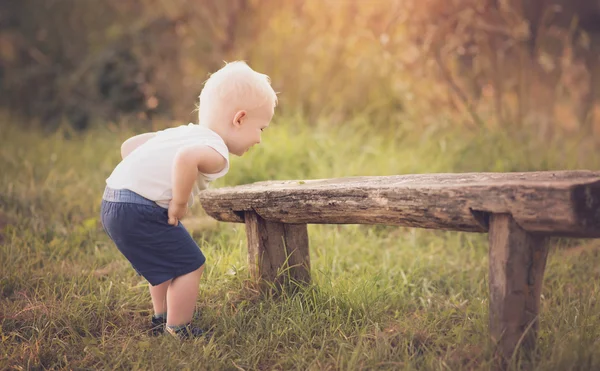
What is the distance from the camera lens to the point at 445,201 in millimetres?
1853

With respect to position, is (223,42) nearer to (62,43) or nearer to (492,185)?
(62,43)

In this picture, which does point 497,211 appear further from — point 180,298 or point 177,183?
point 180,298

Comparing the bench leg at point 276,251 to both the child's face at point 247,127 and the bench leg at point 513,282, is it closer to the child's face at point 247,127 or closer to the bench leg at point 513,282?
the child's face at point 247,127

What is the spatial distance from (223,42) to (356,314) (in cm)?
444

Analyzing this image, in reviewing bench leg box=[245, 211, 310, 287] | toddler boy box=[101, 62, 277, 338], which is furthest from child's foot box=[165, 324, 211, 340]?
bench leg box=[245, 211, 310, 287]

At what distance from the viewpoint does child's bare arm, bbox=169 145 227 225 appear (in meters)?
2.15

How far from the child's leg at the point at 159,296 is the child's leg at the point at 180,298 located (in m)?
0.16

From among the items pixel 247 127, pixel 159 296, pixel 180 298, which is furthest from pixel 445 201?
pixel 159 296

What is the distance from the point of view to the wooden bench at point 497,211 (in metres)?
1.65

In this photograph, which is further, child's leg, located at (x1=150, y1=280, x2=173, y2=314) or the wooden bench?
child's leg, located at (x1=150, y1=280, x2=173, y2=314)

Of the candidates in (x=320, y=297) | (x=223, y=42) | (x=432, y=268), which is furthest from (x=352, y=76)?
(x=320, y=297)

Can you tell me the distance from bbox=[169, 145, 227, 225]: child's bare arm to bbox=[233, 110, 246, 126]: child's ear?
0.17m

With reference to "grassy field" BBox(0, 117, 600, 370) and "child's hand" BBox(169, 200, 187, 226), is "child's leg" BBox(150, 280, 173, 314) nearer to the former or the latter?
"grassy field" BBox(0, 117, 600, 370)

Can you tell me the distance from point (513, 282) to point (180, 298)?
3.99 feet
